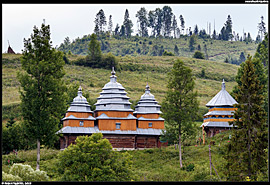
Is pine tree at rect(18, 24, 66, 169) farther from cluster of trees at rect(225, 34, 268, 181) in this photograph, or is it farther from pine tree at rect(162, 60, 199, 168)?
cluster of trees at rect(225, 34, 268, 181)

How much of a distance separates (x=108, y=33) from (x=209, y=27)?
5043 cm

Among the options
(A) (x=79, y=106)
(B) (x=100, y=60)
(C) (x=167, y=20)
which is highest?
(C) (x=167, y=20)

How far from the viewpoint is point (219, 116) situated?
5100 cm

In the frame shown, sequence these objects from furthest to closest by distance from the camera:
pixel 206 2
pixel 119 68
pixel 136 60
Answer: pixel 136 60, pixel 119 68, pixel 206 2

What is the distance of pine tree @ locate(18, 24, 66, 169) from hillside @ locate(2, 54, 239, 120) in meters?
28.2

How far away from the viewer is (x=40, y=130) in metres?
36.6

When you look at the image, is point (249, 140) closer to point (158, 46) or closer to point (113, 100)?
point (113, 100)

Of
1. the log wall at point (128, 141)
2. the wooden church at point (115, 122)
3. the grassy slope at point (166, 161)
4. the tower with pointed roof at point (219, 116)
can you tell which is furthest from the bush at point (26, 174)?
the tower with pointed roof at point (219, 116)

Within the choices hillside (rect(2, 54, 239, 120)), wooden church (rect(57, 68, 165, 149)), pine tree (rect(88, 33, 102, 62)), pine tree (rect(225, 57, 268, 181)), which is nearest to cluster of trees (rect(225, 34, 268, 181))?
pine tree (rect(225, 57, 268, 181))

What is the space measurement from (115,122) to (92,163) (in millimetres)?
17405

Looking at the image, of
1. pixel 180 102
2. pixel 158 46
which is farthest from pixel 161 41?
pixel 180 102

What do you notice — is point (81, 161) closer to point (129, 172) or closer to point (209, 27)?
point (129, 172)

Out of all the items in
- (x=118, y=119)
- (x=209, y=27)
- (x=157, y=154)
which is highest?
(x=209, y=27)

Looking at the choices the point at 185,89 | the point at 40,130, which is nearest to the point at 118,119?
the point at 185,89
